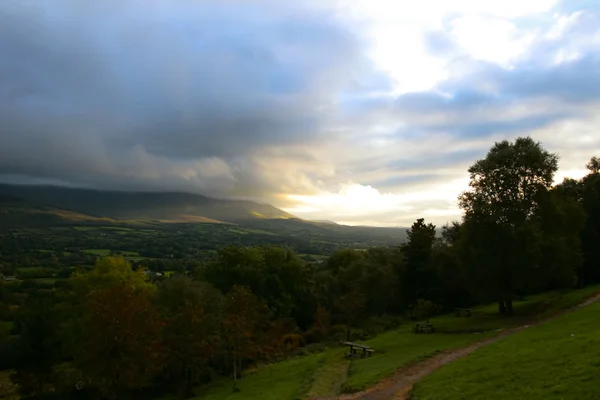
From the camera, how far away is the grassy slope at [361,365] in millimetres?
25812

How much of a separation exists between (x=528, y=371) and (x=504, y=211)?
2412 cm

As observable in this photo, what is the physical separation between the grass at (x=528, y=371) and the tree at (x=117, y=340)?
944 inches

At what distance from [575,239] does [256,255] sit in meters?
41.4

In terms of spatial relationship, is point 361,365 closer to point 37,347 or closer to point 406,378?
point 406,378

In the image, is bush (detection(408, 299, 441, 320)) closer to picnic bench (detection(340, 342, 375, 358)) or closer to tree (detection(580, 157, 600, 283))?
picnic bench (detection(340, 342, 375, 358))

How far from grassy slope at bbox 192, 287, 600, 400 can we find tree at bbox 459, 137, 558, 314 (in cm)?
405

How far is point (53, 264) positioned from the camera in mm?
166375

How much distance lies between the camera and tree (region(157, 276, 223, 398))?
38.0 meters

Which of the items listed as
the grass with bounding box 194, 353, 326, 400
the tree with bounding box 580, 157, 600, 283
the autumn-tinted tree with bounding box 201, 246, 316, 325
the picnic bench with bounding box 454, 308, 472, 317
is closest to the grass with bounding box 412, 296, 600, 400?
the grass with bounding box 194, 353, 326, 400

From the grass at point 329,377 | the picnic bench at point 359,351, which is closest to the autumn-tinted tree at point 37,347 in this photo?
the grass at point 329,377

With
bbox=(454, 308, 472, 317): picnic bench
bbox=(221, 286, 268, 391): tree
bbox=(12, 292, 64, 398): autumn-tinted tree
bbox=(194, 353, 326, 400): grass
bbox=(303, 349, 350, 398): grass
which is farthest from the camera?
bbox=(12, 292, 64, 398): autumn-tinted tree

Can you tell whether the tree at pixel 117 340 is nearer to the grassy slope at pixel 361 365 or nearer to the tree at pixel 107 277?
the grassy slope at pixel 361 365

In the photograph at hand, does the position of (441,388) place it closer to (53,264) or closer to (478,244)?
(478,244)

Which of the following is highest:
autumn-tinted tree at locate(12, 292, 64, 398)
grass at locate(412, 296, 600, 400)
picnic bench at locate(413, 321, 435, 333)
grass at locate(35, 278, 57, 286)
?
grass at locate(412, 296, 600, 400)
